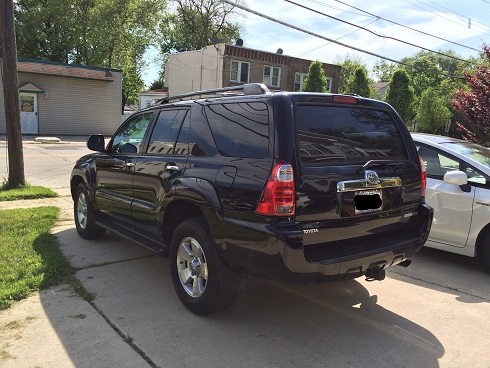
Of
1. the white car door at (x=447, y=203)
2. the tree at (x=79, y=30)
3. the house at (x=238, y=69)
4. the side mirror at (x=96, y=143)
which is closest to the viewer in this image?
the white car door at (x=447, y=203)

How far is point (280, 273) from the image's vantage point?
2.97 m

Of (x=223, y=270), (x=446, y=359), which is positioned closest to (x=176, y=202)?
(x=223, y=270)

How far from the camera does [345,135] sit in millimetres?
3473

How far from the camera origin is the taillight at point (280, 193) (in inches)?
117

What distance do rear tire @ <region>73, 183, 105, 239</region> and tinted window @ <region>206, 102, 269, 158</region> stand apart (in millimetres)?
2720

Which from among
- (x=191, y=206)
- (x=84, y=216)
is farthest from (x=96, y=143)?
(x=191, y=206)

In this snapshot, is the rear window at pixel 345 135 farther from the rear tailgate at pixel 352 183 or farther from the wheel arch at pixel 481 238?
the wheel arch at pixel 481 238

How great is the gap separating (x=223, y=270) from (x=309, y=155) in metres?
1.13

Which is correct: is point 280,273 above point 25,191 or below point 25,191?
above

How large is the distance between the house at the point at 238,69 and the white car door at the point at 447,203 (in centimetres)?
2644

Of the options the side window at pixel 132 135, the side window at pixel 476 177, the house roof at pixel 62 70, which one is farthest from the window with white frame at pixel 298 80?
the side window at pixel 132 135

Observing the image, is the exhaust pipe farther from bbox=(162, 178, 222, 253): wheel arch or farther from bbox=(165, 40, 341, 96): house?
bbox=(165, 40, 341, 96): house

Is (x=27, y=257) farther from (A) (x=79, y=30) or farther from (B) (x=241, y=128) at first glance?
(A) (x=79, y=30)

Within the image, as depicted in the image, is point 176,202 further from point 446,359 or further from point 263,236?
point 446,359
